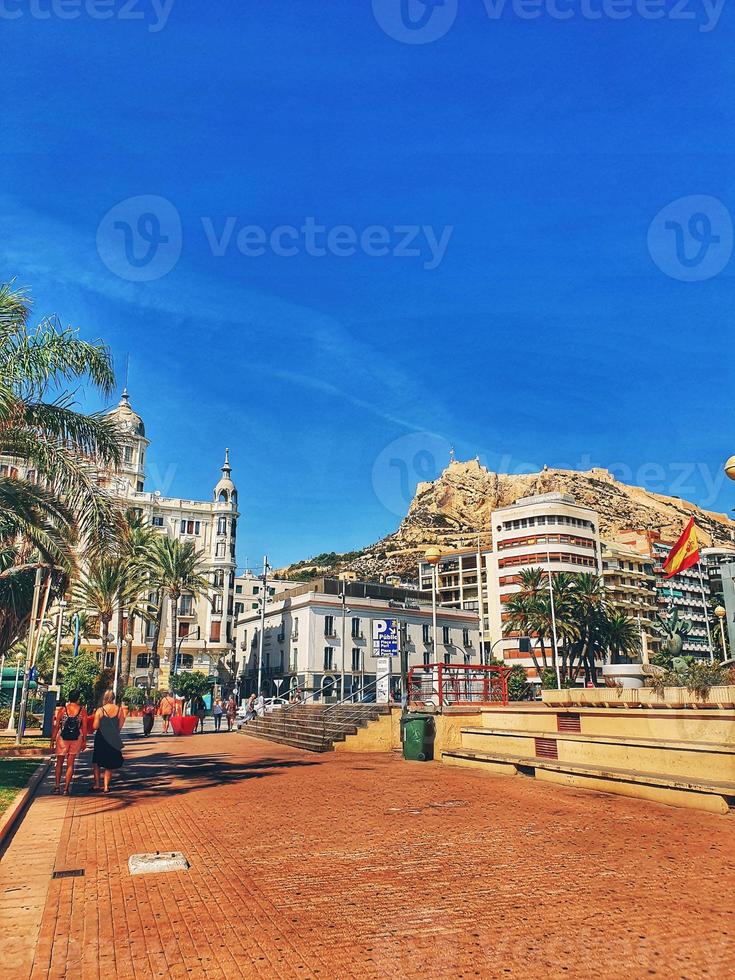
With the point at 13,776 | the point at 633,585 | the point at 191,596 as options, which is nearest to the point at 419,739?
the point at 13,776

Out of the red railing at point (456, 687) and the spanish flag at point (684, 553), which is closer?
the red railing at point (456, 687)

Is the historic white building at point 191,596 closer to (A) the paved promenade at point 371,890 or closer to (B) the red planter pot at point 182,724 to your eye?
(B) the red planter pot at point 182,724

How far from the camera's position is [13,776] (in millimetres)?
13844

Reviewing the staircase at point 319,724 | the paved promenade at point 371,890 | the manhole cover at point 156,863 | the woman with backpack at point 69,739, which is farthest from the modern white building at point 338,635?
the manhole cover at point 156,863

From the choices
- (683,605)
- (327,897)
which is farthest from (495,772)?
(683,605)

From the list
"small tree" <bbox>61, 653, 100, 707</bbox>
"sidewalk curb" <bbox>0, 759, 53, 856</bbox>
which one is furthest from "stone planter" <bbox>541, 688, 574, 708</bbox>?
"small tree" <bbox>61, 653, 100, 707</bbox>

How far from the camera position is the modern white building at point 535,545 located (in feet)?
259

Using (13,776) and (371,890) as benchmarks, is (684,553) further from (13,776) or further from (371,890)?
(371,890)

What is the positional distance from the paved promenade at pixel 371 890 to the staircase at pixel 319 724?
10805mm

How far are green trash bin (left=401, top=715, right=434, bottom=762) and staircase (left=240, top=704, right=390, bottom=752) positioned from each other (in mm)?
3748

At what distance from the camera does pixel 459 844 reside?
27.1 ft

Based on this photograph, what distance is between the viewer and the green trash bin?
1886 centimetres

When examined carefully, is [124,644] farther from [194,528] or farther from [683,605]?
[683,605]

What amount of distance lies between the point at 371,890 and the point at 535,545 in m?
75.8
